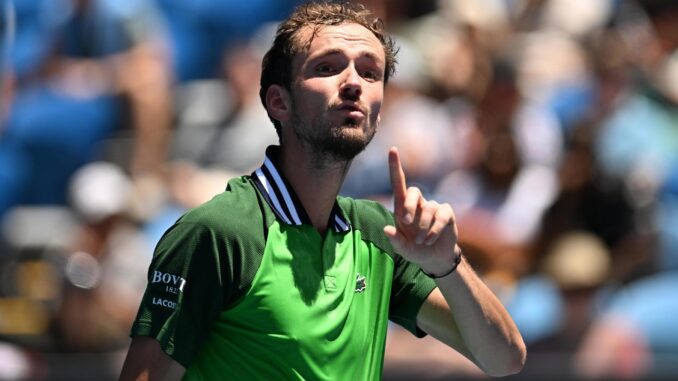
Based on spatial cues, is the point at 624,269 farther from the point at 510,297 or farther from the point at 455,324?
the point at 455,324

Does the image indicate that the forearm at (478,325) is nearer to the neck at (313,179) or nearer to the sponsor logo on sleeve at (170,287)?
the neck at (313,179)

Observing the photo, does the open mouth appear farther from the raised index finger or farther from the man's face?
the raised index finger

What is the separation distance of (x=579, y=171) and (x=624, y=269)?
0.65 metres

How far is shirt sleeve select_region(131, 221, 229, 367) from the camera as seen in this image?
289 centimetres

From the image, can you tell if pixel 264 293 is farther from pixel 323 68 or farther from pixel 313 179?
pixel 323 68

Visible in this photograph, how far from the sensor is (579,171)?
738 centimetres

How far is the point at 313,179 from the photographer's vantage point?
127 inches

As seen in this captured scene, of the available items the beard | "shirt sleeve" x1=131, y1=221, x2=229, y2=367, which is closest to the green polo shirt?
"shirt sleeve" x1=131, y1=221, x2=229, y2=367

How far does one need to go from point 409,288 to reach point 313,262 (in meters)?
0.37

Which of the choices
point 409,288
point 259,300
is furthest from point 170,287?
point 409,288

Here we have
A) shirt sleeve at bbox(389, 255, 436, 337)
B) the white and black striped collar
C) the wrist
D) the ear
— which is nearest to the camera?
the wrist

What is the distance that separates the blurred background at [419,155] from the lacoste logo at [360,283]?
3949 mm

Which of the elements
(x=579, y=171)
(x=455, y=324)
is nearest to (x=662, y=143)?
(x=579, y=171)

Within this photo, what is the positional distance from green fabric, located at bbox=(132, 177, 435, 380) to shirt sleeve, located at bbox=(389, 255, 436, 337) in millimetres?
136
